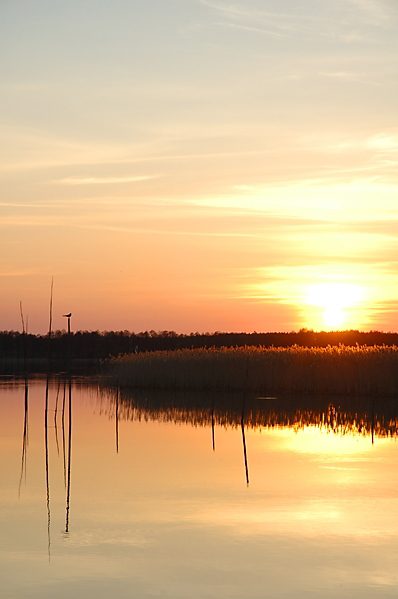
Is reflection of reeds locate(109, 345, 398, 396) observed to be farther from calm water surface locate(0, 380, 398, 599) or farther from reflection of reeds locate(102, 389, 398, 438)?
calm water surface locate(0, 380, 398, 599)

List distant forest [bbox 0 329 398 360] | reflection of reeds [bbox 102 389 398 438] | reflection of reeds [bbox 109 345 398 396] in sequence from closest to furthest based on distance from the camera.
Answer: reflection of reeds [bbox 102 389 398 438], reflection of reeds [bbox 109 345 398 396], distant forest [bbox 0 329 398 360]

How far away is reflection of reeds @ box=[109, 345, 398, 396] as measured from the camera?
2534 centimetres

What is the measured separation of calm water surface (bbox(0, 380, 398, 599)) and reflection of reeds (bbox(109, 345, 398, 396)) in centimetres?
861

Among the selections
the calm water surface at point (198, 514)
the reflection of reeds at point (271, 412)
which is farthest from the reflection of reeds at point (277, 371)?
the calm water surface at point (198, 514)

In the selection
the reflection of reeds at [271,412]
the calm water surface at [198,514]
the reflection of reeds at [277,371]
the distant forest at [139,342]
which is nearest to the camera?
the calm water surface at [198,514]

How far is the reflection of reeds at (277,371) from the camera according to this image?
25344mm

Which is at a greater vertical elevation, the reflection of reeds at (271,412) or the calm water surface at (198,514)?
the reflection of reeds at (271,412)

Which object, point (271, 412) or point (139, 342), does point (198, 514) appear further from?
point (139, 342)

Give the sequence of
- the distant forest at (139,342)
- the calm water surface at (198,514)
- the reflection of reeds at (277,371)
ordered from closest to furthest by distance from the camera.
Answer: the calm water surface at (198,514)
the reflection of reeds at (277,371)
the distant forest at (139,342)

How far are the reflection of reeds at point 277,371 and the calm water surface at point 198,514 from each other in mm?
8607

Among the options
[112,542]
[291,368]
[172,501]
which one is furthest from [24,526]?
[291,368]

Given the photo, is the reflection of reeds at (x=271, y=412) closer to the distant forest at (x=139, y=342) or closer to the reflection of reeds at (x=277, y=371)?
the reflection of reeds at (x=277, y=371)

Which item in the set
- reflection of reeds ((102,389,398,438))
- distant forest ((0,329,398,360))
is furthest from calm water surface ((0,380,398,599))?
distant forest ((0,329,398,360))

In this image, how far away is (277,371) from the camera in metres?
26.9
